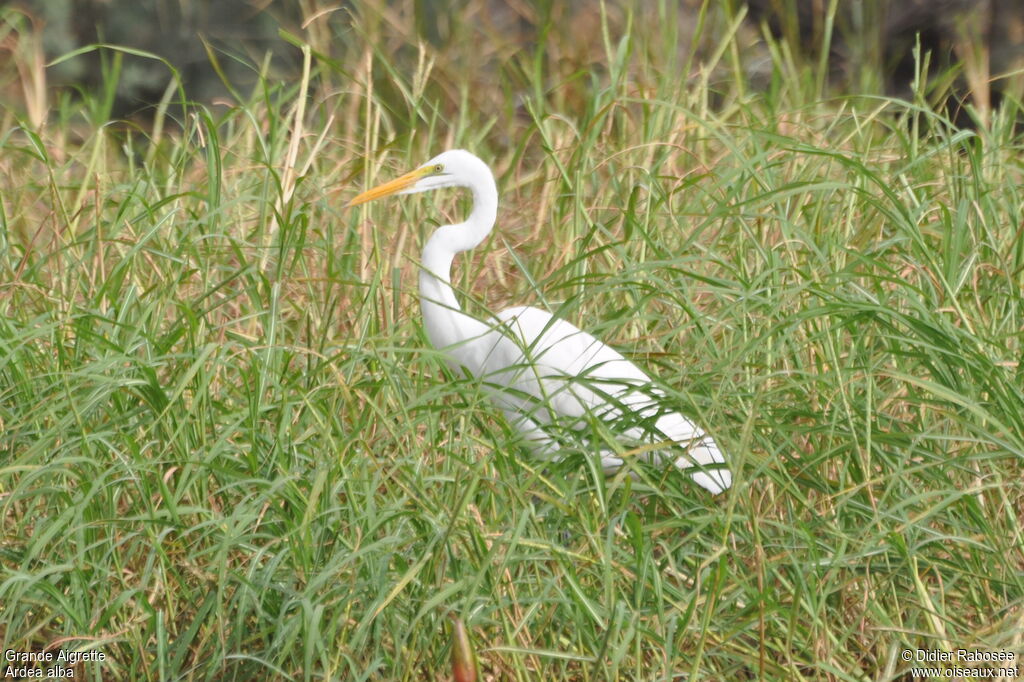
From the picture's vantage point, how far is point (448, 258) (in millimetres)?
2996

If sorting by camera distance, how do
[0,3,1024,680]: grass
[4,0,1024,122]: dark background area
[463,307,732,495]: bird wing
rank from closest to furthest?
[0,3,1024,680]: grass < [463,307,732,495]: bird wing < [4,0,1024,122]: dark background area

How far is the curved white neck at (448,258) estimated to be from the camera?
115 inches

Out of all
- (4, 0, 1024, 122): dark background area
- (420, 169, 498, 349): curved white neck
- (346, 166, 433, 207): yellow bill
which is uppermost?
(346, 166, 433, 207): yellow bill

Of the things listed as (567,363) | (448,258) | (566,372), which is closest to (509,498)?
(566,372)

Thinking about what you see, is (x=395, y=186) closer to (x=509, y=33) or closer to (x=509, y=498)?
(x=509, y=498)

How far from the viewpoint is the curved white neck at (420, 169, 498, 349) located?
2930 millimetres

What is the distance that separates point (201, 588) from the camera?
2.07 m

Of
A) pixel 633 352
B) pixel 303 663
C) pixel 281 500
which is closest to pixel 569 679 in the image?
pixel 303 663

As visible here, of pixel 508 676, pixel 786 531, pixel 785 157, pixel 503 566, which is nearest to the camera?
pixel 503 566

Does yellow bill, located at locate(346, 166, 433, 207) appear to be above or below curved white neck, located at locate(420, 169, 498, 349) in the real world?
above

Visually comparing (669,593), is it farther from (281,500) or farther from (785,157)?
(785,157)

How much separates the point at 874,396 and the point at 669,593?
0.51 meters

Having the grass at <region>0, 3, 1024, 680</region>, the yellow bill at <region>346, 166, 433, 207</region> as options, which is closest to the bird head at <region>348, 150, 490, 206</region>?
the yellow bill at <region>346, 166, 433, 207</region>

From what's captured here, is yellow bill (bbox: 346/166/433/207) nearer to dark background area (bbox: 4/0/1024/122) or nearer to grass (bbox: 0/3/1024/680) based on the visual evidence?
grass (bbox: 0/3/1024/680)
